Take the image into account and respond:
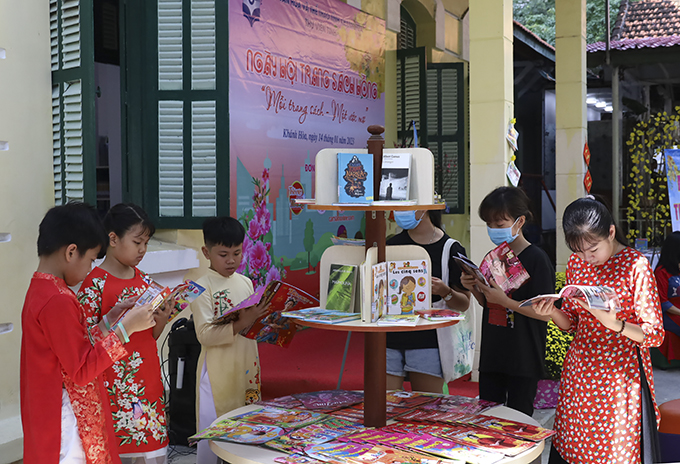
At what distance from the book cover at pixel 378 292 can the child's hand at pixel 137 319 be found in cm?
86

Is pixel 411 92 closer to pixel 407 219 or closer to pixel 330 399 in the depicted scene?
pixel 407 219

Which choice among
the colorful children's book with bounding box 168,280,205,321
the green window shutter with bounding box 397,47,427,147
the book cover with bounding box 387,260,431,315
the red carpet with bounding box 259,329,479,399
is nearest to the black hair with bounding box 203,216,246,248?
the colorful children's book with bounding box 168,280,205,321

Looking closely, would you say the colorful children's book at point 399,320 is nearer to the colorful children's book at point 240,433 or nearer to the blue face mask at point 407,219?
the colorful children's book at point 240,433

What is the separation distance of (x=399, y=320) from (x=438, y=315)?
22cm

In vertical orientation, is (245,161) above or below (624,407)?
above

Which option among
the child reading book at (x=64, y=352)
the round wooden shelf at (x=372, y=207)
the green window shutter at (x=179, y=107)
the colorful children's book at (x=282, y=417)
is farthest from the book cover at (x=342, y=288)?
the green window shutter at (x=179, y=107)

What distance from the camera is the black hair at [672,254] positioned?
6914 millimetres

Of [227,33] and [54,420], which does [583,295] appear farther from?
[227,33]

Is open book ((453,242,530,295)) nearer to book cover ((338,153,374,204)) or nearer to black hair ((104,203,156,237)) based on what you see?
book cover ((338,153,374,204))

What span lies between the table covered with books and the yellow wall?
2044 millimetres

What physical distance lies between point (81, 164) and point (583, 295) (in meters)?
3.48

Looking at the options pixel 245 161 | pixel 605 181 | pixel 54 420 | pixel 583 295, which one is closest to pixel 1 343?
pixel 54 420

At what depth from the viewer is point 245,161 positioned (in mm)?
6371

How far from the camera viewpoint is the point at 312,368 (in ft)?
19.0
